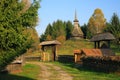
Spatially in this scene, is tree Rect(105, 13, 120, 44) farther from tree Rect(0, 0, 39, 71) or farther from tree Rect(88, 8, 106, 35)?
tree Rect(0, 0, 39, 71)

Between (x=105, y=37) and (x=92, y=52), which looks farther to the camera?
(x=105, y=37)

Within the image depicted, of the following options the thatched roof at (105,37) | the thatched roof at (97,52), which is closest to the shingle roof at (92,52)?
the thatched roof at (97,52)

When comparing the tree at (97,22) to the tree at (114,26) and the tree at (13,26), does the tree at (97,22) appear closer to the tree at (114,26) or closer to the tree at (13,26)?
the tree at (114,26)

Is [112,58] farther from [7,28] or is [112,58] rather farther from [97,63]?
[7,28]

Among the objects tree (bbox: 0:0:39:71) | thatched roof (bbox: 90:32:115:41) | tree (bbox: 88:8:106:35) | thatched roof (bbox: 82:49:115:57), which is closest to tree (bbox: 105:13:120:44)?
tree (bbox: 88:8:106:35)

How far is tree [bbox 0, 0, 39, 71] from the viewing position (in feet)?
46.4

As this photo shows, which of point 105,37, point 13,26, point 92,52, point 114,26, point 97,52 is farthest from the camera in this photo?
point 114,26

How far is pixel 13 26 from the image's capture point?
1460 cm

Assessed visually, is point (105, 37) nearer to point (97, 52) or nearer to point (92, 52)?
point (97, 52)

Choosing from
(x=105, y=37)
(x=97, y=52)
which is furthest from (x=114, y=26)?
(x=97, y=52)

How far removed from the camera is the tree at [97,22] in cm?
9175

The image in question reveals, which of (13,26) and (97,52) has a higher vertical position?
(13,26)

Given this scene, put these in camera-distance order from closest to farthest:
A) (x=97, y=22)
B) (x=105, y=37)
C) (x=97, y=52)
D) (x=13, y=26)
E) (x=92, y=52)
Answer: (x=13, y=26)
(x=92, y=52)
(x=97, y=52)
(x=105, y=37)
(x=97, y=22)

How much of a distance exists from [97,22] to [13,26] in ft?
261
